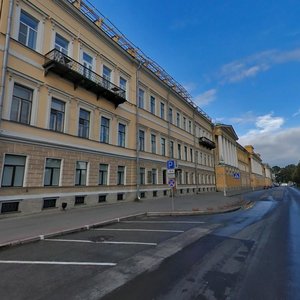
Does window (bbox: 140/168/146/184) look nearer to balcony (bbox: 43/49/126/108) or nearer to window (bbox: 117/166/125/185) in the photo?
window (bbox: 117/166/125/185)

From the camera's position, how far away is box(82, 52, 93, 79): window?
17.9 meters

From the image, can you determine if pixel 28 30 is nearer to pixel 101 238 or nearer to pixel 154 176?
pixel 101 238

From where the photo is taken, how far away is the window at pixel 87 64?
17938 millimetres

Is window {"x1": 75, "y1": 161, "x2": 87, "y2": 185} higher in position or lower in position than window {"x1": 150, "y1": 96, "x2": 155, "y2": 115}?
lower

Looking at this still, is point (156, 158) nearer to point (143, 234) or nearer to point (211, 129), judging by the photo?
point (143, 234)

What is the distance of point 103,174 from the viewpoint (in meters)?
19.3

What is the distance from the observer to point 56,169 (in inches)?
602

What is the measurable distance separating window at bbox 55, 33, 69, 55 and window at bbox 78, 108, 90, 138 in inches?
167

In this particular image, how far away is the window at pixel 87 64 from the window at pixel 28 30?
12.3ft

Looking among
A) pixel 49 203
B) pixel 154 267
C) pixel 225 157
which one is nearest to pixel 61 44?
pixel 49 203

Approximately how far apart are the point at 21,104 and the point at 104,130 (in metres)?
7.25

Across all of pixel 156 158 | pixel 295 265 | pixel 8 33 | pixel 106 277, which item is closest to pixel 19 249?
pixel 106 277

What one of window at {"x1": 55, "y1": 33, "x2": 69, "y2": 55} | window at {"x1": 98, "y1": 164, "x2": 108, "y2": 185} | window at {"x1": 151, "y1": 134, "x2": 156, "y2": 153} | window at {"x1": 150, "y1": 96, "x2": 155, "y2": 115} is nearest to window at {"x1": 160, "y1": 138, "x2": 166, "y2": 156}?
window at {"x1": 151, "y1": 134, "x2": 156, "y2": 153}

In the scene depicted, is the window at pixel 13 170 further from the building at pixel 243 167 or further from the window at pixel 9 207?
the building at pixel 243 167
